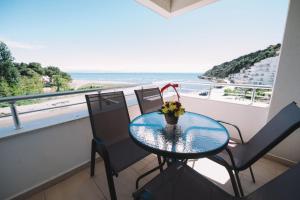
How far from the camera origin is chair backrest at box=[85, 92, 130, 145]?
1.51 meters

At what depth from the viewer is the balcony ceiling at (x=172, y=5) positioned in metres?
2.27

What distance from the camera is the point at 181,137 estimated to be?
1.18 metres

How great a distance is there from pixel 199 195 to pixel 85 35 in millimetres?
18907

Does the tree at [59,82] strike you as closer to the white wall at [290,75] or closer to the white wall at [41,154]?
the white wall at [41,154]

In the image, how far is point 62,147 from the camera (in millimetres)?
1601

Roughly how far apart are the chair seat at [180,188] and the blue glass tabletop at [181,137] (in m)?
0.22

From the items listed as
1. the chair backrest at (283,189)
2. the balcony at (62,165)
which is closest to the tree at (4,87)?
the balcony at (62,165)

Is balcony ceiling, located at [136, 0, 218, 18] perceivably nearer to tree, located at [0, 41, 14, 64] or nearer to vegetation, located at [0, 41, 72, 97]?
vegetation, located at [0, 41, 72, 97]

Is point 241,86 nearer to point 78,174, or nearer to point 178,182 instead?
point 178,182

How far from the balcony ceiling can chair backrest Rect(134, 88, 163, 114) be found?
152cm

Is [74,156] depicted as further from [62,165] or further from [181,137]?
[181,137]

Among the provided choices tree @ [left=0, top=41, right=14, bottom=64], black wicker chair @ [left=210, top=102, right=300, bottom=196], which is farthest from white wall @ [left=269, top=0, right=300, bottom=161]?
tree @ [left=0, top=41, right=14, bottom=64]

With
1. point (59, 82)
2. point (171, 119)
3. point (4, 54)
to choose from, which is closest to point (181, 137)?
point (171, 119)

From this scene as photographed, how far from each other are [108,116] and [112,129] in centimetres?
17
